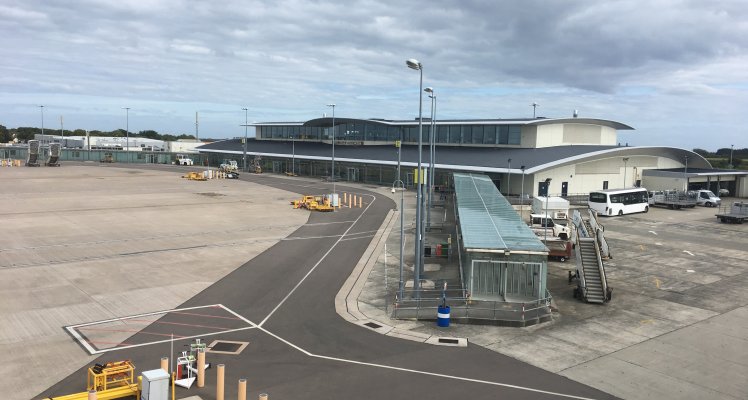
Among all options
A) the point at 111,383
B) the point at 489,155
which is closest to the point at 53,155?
the point at 489,155

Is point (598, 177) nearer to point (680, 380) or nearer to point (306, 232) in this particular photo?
point (306, 232)

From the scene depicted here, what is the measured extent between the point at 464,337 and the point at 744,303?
14649mm

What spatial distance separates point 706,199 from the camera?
215 ft

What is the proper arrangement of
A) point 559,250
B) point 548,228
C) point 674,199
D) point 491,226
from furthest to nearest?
point 674,199
point 548,228
point 559,250
point 491,226

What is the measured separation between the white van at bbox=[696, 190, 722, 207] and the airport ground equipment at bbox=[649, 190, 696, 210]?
311cm

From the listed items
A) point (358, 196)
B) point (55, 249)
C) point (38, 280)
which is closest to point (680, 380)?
point (38, 280)

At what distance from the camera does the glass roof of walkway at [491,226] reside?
22.2 m

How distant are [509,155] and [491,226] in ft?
147

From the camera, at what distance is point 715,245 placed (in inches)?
1517

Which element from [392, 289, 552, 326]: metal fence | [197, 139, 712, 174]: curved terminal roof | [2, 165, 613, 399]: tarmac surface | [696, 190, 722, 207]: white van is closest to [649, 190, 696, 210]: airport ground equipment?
[696, 190, 722, 207]: white van

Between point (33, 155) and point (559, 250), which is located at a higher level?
point (33, 155)

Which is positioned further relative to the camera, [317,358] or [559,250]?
[559,250]

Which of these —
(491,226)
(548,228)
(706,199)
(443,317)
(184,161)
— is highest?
(184,161)

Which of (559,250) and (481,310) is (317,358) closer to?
(481,310)
